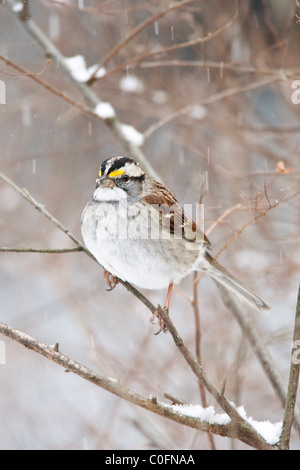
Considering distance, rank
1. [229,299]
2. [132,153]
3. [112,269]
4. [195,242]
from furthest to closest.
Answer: [132,153]
[229,299]
[195,242]
[112,269]

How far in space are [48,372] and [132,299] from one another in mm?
1148

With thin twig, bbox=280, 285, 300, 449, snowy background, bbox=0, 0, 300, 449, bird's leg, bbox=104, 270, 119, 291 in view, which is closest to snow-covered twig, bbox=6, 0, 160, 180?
snowy background, bbox=0, 0, 300, 449

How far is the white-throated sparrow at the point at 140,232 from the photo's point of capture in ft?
7.47

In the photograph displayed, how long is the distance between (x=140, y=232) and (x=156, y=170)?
2.53 metres

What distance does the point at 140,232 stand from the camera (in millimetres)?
2346

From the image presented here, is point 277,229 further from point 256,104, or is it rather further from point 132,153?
point 256,104

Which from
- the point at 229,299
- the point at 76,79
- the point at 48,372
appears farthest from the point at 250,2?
the point at 48,372

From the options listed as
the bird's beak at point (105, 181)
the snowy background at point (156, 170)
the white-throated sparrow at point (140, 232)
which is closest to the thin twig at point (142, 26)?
the snowy background at point (156, 170)

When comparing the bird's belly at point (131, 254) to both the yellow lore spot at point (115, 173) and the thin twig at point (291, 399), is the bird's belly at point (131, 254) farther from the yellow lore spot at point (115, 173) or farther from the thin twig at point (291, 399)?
the thin twig at point (291, 399)

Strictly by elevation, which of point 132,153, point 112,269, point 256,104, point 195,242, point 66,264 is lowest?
point 112,269

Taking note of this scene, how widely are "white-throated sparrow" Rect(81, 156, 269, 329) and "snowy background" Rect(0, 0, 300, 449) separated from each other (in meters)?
0.83

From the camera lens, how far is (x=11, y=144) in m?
5.29

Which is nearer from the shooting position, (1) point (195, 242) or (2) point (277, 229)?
A: (1) point (195, 242)

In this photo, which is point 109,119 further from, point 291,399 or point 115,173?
point 291,399
